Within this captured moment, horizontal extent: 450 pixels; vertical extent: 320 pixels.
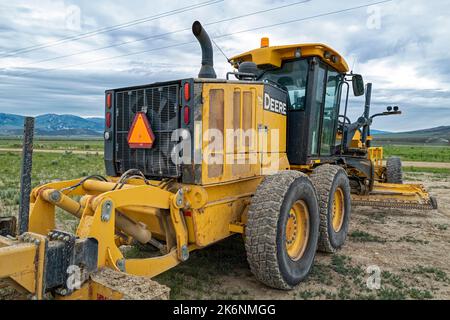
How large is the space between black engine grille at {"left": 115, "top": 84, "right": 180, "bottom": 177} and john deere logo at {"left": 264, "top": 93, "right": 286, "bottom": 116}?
1199mm

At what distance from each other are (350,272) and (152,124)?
3127 mm

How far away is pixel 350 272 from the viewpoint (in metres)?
4.84

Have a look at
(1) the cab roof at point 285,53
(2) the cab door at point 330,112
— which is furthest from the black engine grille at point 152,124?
(2) the cab door at point 330,112

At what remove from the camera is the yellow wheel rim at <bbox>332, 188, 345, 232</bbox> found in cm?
608

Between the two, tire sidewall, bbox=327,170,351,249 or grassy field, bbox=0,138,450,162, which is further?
grassy field, bbox=0,138,450,162

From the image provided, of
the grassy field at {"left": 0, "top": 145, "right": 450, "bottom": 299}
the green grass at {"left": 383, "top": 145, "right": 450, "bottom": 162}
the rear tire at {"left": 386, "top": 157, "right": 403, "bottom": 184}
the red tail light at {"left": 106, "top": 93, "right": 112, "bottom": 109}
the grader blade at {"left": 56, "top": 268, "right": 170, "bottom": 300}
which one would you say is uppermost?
the red tail light at {"left": 106, "top": 93, "right": 112, "bottom": 109}

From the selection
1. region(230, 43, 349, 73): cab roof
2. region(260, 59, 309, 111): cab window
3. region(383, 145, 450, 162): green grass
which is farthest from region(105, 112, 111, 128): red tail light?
region(383, 145, 450, 162): green grass

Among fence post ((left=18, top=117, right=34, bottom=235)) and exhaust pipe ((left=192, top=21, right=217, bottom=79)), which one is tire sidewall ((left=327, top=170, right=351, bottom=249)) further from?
fence post ((left=18, top=117, right=34, bottom=235))

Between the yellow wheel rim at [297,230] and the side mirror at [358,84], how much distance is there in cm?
323

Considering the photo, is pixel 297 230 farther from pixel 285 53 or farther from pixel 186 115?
pixel 285 53

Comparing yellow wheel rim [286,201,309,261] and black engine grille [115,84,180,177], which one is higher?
black engine grille [115,84,180,177]

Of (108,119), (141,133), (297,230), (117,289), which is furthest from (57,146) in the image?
(117,289)

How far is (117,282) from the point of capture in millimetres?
2723

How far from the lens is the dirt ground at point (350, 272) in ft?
13.7
